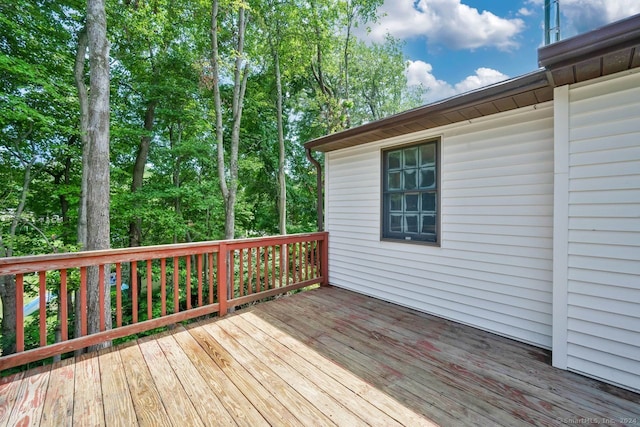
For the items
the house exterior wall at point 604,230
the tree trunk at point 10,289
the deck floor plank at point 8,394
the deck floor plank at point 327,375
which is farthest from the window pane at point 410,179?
the tree trunk at point 10,289

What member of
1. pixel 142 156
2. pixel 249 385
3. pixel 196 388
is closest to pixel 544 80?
pixel 249 385

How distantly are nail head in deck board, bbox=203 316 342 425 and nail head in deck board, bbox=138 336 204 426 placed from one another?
47 centimetres

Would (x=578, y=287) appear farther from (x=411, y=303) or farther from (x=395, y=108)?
(x=395, y=108)

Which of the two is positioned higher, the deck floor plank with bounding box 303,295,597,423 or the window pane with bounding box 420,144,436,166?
the window pane with bounding box 420,144,436,166

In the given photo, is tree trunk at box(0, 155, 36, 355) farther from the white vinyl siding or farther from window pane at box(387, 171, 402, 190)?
the white vinyl siding

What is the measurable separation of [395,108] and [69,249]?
13619mm

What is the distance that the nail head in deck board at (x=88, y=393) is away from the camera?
160 centimetres

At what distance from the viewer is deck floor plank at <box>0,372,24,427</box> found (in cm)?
163

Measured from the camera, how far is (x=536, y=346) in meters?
2.46

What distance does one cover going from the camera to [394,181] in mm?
3693

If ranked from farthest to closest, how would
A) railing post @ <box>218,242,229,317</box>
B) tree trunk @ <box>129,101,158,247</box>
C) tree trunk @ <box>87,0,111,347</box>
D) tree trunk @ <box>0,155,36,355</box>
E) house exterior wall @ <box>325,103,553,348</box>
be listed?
tree trunk @ <box>129,101,158,247</box> → tree trunk @ <box>0,155,36,355</box> → tree trunk @ <box>87,0,111,347</box> → railing post @ <box>218,242,229,317</box> → house exterior wall @ <box>325,103,553,348</box>

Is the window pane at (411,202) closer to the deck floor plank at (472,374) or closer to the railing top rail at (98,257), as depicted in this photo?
the deck floor plank at (472,374)

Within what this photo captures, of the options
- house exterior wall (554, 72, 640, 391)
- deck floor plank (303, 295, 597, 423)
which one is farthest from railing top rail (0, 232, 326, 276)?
house exterior wall (554, 72, 640, 391)

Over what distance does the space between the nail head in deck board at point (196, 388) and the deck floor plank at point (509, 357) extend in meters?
1.84
